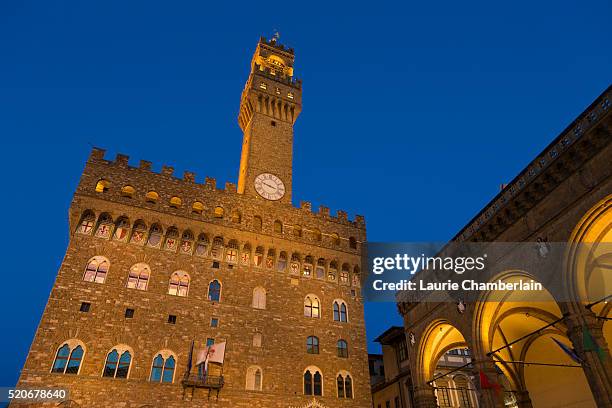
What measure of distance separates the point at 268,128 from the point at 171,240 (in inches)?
520

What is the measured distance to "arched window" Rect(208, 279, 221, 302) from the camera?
2697 centimetres

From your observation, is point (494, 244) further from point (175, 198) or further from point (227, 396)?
point (175, 198)

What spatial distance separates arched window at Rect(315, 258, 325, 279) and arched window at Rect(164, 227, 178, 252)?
1004 centimetres

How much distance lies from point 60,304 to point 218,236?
980cm

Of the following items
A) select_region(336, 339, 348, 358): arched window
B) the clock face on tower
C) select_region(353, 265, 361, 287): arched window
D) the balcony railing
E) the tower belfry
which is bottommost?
the balcony railing

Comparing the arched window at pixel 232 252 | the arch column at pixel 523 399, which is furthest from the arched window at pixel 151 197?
the arch column at pixel 523 399

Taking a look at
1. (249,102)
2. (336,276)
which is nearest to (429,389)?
(336,276)

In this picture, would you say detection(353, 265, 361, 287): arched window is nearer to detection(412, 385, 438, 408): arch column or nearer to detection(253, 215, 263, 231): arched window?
detection(253, 215, 263, 231): arched window

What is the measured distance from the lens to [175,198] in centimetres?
2880

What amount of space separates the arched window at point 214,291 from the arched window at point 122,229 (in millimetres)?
5977

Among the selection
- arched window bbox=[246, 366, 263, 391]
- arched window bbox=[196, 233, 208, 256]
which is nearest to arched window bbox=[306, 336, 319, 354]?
arched window bbox=[246, 366, 263, 391]

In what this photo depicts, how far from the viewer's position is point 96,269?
977 inches

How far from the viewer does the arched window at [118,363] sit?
22.4 metres

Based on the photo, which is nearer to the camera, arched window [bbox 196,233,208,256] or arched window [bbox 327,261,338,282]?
arched window [bbox 196,233,208,256]
